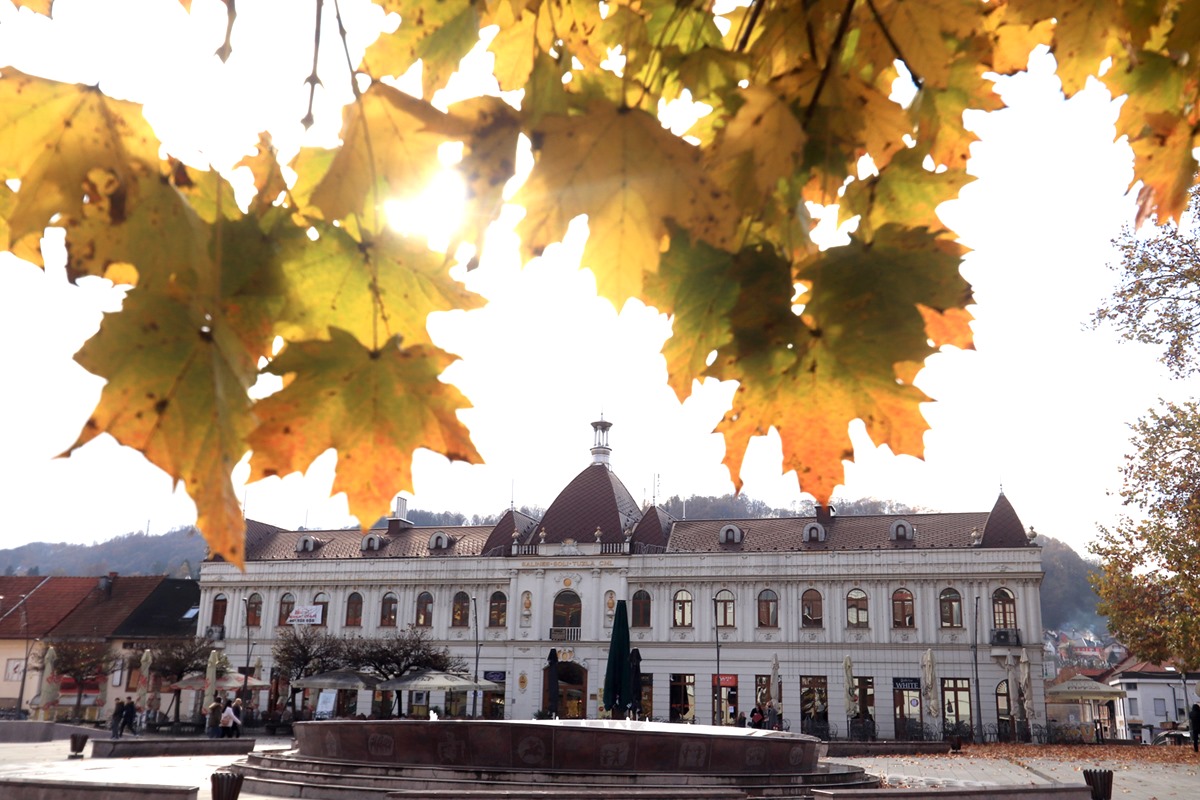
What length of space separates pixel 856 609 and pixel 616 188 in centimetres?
4078

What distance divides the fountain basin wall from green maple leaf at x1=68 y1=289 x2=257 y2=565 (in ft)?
41.7

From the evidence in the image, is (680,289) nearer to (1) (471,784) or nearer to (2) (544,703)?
(1) (471,784)

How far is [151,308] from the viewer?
127cm

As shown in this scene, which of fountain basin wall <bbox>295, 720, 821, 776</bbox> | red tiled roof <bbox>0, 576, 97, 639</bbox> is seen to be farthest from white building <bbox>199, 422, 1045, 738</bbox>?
fountain basin wall <bbox>295, 720, 821, 776</bbox>

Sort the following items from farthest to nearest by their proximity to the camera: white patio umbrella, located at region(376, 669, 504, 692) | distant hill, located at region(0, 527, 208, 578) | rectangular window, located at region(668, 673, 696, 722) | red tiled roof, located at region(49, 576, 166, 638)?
distant hill, located at region(0, 527, 208, 578), red tiled roof, located at region(49, 576, 166, 638), rectangular window, located at region(668, 673, 696, 722), white patio umbrella, located at region(376, 669, 504, 692)

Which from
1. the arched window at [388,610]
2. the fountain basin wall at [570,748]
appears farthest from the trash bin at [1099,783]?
the arched window at [388,610]

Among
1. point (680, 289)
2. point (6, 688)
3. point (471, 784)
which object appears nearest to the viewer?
point (680, 289)

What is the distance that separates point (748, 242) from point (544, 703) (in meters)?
42.6

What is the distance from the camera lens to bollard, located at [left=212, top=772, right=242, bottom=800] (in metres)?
10.2

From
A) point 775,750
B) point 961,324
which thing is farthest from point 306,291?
point 775,750

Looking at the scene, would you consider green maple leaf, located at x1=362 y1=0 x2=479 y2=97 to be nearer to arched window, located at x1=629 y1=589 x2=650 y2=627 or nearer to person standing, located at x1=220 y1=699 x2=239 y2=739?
person standing, located at x1=220 y1=699 x2=239 y2=739

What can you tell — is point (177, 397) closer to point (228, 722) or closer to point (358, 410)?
point (358, 410)

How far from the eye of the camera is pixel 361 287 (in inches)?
57.8

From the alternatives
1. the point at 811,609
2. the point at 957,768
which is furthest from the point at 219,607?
the point at 957,768
